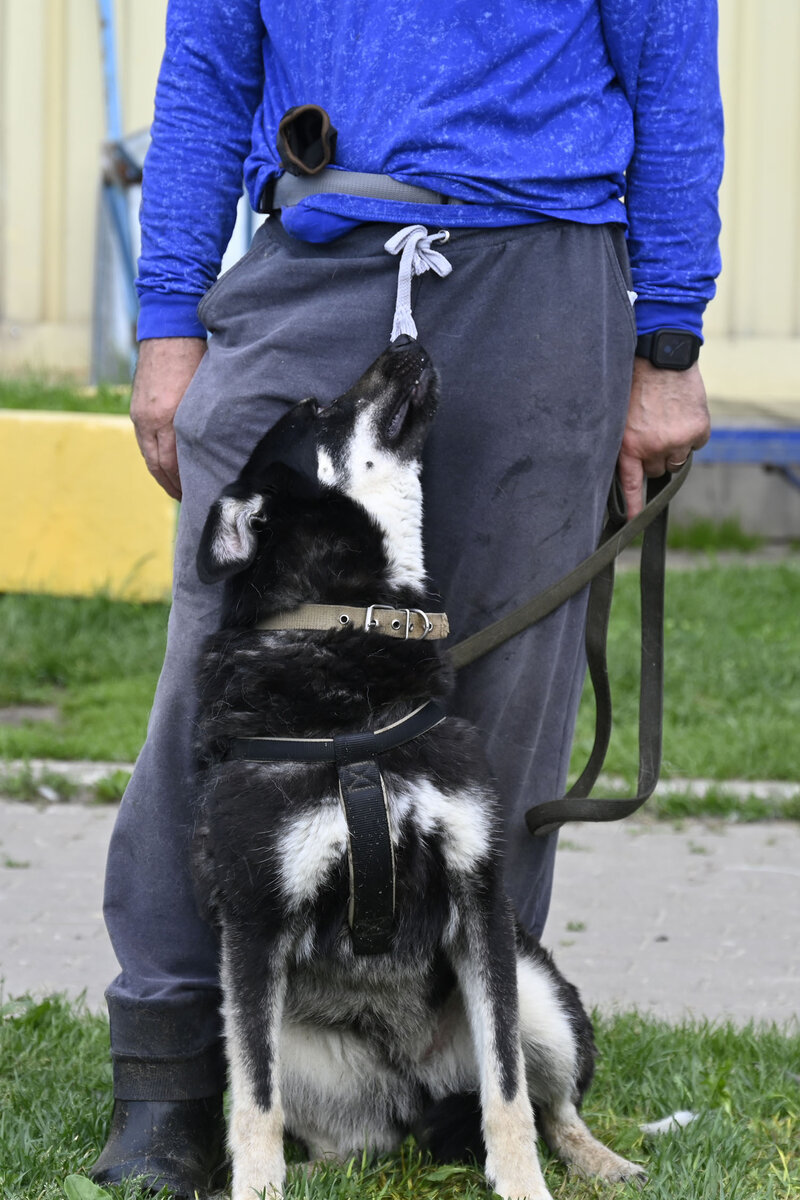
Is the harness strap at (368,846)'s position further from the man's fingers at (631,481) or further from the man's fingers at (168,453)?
the man's fingers at (631,481)

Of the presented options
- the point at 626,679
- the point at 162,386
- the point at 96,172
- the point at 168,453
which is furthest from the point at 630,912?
the point at 96,172

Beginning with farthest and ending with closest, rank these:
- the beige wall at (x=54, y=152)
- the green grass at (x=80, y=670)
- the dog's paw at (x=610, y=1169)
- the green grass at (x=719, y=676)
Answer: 1. the beige wall at (x=54, y=152)
2. the green grass at (x=80, y=670)
3. the green grass at (x=719, y=676)
4. the dog's paw at (x=610, y=1169)

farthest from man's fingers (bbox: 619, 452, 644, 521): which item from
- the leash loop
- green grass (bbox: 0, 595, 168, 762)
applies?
green grass (bbox: 0, 595, 168, 762)

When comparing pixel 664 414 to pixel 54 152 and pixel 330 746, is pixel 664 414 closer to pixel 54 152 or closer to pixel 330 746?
pixel 330 746

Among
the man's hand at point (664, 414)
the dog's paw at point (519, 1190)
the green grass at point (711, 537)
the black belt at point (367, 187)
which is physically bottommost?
the dog's paw at point (519, 1190)

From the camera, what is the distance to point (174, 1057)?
279 cm

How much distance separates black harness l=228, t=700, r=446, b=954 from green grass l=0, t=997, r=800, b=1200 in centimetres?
50

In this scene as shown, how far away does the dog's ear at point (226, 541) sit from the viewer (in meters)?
2.62

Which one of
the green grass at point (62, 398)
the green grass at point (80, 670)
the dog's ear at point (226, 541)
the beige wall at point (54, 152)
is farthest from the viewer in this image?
the beige wall at point (54, 152)

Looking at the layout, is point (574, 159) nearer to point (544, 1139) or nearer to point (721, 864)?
point (544, 1139)

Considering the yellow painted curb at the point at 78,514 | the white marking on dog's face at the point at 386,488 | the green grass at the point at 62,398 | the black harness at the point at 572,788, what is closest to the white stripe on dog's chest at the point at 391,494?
the white marking on dog's face at the point at 386,488

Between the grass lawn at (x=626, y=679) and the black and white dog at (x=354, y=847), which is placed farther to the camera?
the grass lawn at (x=626, y=679)

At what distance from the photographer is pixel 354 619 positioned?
2699 mm

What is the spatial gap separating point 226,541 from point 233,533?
0.02m
